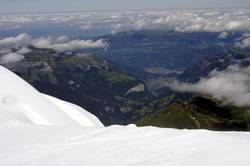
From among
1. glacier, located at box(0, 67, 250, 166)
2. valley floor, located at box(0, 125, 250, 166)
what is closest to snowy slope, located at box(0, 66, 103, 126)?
glacier, located at box(0, 67, 250, 166)

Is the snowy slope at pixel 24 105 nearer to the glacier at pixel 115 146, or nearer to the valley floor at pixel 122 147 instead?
the glacier at pixel 115 146

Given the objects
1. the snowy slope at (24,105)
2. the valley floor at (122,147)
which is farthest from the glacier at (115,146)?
the snowy slope at (24,105)

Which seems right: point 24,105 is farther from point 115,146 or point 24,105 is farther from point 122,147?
point 122,147

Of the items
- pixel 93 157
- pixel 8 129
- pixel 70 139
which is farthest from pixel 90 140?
pixel 8 129

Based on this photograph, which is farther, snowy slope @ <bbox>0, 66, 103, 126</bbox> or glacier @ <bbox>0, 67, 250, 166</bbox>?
snowy slope @ <bbox>0, 66, 103, 126</bbox>

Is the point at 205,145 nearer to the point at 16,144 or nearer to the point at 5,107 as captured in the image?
the point at 16,144

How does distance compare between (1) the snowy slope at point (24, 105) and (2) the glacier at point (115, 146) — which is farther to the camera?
(1) the snowy slope at point (24, 105)

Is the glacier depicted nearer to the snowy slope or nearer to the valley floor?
the valley floor
